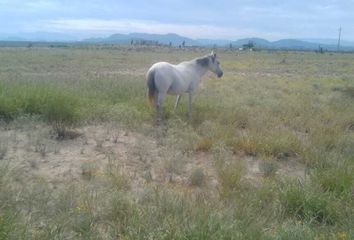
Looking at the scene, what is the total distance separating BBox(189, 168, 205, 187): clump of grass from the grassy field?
0.02m

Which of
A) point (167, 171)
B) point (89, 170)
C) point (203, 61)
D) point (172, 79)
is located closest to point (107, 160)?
point (89, 170)

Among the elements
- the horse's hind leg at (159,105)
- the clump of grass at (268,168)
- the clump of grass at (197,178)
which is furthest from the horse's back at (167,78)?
the clump of grass at (197,178)

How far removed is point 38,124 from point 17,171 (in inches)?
119

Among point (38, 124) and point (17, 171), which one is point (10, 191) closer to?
point (17, 171)

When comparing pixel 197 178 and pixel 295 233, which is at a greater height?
pixel 295 233

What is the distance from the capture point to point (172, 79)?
1052cm

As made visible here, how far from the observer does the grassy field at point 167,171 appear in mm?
4156

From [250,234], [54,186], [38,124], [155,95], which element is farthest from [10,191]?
[155,95]

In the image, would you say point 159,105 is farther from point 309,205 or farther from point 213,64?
point 309,205

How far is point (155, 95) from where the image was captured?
10.3 m

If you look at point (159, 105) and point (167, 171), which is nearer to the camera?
point (167, 171)

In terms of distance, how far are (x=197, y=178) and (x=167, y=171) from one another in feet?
2.10

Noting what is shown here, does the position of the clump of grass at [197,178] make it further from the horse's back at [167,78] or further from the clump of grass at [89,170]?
the horse's back at [167,78]

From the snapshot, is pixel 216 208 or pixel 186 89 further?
pixel 186 89
